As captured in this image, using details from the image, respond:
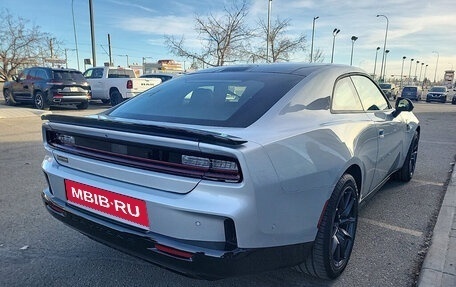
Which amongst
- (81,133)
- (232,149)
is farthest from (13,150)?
(232,149)

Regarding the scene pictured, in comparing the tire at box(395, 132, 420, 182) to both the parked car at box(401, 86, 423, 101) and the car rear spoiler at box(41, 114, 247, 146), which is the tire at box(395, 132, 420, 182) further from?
the parked car at box(401, 86, 423, 101)

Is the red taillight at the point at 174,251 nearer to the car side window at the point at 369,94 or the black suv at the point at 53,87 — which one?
the car side window at the point at 369,94

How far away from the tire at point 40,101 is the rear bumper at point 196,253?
41.5ft

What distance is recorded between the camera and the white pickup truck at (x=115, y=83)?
14164 millimetres

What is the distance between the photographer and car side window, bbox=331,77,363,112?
270cm

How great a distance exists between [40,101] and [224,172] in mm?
13704

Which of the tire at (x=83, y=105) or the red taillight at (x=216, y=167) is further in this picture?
the tire at (x=83, y=105)

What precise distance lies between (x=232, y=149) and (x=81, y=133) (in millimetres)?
1029

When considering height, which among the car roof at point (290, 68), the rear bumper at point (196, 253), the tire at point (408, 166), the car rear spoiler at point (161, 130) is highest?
the car roof at point (290, 68)

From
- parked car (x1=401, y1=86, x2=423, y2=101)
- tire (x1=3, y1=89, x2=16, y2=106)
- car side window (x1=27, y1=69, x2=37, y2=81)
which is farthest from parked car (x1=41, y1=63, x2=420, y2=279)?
parked car (x1=401, y1=86, x2=423, y2=101)

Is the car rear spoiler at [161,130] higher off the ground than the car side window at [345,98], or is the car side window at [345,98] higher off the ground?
the car side window at [345,98]

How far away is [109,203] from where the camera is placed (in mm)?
1994

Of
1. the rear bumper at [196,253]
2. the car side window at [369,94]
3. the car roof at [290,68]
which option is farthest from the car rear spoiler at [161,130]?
the car side window at [369,94]

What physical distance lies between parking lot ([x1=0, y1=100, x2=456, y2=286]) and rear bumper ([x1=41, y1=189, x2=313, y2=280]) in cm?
55
